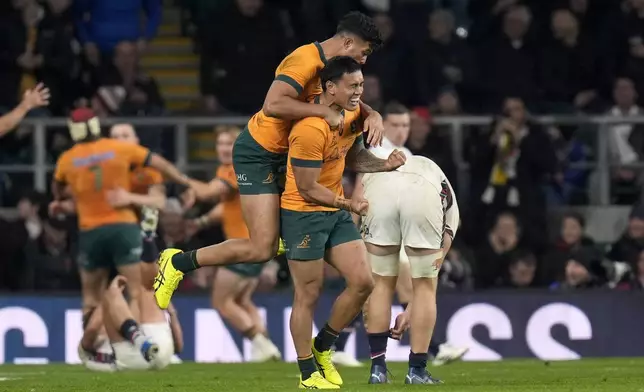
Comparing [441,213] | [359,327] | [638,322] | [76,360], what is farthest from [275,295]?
[441,213]

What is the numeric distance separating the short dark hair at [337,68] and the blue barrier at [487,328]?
7490 millimetres

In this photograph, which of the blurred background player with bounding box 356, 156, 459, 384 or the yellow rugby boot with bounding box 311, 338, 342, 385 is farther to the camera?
the blurred background player with bounding box 356, 156, 459, 384

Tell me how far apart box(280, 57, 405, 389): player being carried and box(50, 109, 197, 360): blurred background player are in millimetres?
4830

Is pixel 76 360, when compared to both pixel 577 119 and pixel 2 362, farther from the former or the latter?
pixel 577 119

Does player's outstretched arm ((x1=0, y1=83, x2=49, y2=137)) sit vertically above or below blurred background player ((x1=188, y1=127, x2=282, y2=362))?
above

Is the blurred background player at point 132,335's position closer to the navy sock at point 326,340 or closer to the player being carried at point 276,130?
the player being carried at point 276,130

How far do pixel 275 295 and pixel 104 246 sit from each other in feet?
10.0

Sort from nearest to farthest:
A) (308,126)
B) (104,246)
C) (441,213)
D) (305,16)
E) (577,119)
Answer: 1. (308,126)
2. (441,213)
3. (104,246)
4. (577,119)
5. (305,16)

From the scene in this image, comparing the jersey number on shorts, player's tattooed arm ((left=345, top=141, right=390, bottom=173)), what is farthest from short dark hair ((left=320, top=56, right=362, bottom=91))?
the jersey number on shorts

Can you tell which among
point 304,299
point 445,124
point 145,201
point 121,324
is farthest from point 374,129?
point 445,124

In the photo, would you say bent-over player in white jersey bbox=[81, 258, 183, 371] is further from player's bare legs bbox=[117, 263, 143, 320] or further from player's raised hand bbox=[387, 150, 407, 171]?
player's raised hand bbox=[387, 150, 407, 171]

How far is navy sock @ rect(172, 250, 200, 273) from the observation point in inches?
502

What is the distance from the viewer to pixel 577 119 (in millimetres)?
21109

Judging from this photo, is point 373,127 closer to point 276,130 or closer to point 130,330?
point 276,130
